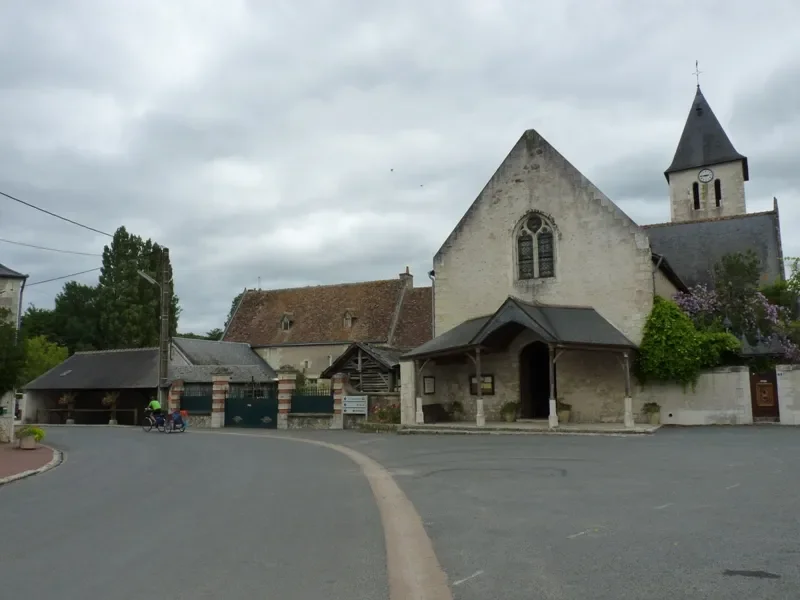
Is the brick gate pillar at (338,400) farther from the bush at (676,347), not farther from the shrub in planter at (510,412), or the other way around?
the bush at (676,347)

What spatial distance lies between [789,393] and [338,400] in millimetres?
15177

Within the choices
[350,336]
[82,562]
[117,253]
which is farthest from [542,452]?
[117,253]

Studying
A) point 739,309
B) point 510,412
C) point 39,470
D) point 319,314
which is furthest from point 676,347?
point 319,314

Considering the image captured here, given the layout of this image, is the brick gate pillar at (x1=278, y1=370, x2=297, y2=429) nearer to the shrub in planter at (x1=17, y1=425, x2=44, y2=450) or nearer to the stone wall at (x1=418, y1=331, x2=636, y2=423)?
the stone wall at (x1=418, y1=331, x2=636, y2=423)

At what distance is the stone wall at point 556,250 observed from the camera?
23.5 meters

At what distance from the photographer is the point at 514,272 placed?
83.7 feet

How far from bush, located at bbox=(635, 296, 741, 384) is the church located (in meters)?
0.48

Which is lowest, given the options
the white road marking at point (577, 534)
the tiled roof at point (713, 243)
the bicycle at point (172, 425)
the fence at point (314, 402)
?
the white road marking at point (577, 534)

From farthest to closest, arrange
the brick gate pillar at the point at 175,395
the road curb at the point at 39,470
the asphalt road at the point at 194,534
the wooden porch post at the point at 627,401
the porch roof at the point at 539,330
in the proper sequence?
the brick gate pillar at the point at 175,395 < the porch roof at the point at 539,330 < the wooden porch post at the point at 627,401 < the road curb at the point at 39,470 < the asphalt road at the point at 194,534

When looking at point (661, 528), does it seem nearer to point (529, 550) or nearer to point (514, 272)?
point (529, 550)

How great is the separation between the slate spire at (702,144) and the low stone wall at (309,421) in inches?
1187

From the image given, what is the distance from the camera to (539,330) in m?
20.6

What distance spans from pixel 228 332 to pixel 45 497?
118 ft

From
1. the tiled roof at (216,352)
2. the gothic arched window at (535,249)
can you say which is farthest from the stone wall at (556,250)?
the tiled roof at (216,352)
